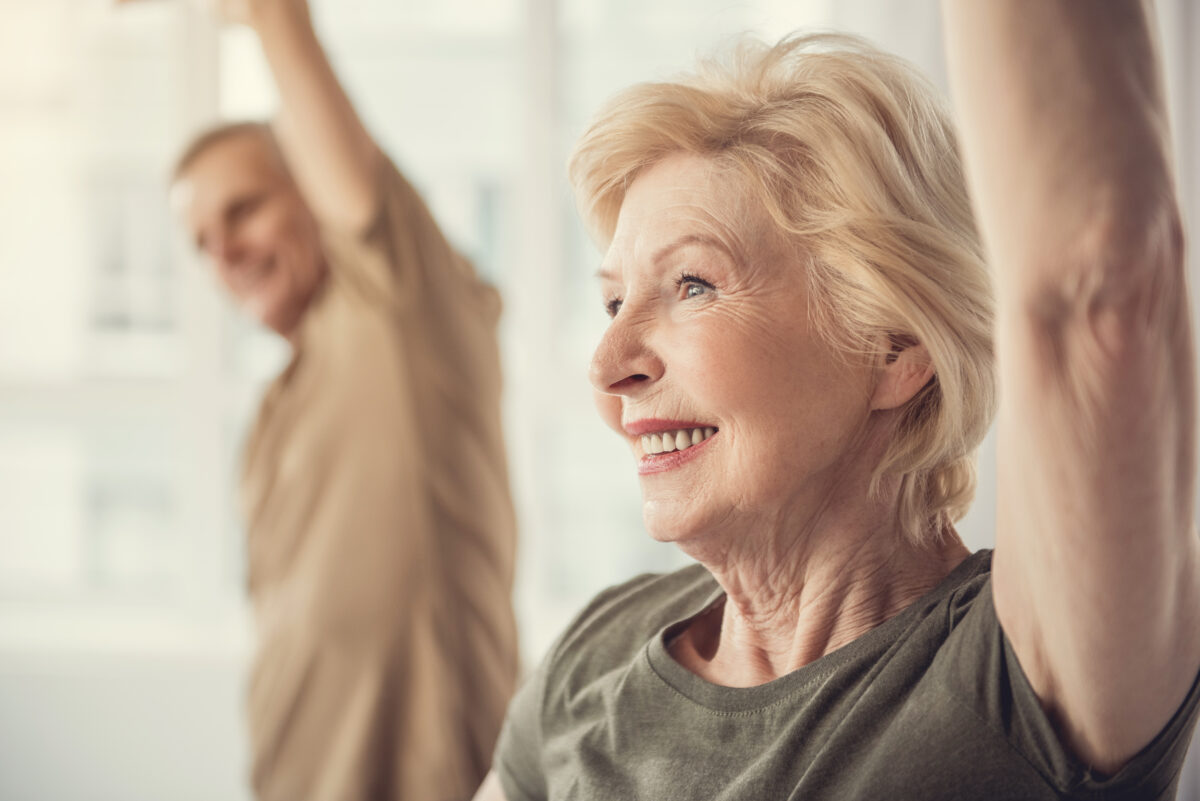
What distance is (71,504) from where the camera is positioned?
12.5ft

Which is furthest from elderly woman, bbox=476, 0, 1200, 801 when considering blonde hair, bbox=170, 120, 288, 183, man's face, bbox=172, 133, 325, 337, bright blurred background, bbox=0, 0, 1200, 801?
bright blurred background, bbox=0, 0, 1200, 801

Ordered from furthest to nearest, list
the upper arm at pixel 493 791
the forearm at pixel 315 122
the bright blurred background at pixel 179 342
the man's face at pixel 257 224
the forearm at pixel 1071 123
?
the bright blurred background at pixel 179 342
the man's face at pixel 257 224
the forearm at pixel 315 122
the upper arm at pixel 493 791
the forearm at pixel 1071 123

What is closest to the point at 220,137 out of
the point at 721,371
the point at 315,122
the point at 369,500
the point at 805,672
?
the point at 315,122

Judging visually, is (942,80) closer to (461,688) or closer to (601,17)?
(601,17)

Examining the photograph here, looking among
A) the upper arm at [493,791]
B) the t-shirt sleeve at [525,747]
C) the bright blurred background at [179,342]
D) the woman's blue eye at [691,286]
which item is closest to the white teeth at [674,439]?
the woman's blue eye at [691,286]

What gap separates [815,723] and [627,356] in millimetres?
299

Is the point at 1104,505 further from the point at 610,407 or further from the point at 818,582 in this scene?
the point at 610,407

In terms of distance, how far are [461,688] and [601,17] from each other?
2.41 m

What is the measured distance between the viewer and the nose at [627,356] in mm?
834

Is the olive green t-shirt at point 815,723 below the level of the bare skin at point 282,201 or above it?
below

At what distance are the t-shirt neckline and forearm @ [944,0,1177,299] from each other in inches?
12.5

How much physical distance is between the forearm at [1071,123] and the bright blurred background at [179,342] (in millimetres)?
2937

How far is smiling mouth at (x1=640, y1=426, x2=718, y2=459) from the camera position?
2.70 feet

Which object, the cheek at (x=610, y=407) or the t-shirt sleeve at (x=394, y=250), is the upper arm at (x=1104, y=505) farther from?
the t-shirt sleeve at (x=394, y=250)
